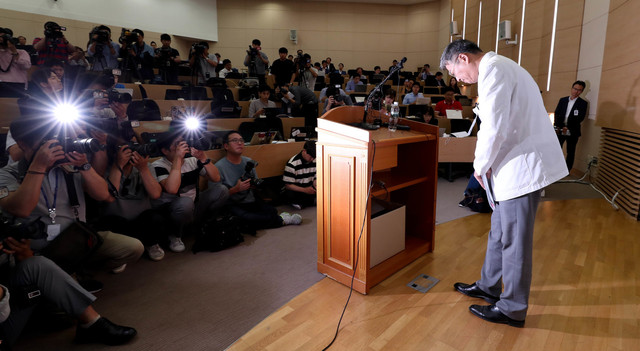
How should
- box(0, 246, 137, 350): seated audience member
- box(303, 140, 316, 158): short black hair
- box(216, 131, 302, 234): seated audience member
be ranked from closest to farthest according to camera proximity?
Answer: 1. box(0, 246, 137, 350): seated audience member
2. box(216, 131, 302, 234): seated audience member
3. box(303, 140, 316, 158): short black hair

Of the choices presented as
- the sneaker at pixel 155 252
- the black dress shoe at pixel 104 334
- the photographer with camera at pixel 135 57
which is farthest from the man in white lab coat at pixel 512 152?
the photographer with camera at pixel 135 57

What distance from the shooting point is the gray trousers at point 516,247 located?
62.9 inches

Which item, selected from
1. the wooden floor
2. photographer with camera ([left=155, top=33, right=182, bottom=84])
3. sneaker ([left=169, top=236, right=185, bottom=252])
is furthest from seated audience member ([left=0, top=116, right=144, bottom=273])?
photographer with camera ([left=155, top=33, right=182, bottom=84])

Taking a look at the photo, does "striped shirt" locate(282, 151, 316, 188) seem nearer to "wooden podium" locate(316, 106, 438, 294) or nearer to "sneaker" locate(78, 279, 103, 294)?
"wooden podium" locate(316, 106, 438, 294)

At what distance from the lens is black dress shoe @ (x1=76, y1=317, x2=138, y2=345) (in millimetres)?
1578

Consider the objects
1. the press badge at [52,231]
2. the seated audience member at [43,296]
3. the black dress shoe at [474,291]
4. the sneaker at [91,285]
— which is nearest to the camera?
the seated audience member at [43,296]

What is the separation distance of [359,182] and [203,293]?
42.3 inches

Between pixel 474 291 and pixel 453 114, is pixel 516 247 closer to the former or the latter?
pixel 474 291

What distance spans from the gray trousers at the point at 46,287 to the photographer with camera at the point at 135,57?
15.7 ft

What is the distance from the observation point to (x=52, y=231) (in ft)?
5.79

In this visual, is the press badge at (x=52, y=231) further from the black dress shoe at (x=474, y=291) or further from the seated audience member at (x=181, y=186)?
the black dress shoe at (x=474, y=291)

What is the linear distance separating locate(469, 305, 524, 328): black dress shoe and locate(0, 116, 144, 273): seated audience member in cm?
207

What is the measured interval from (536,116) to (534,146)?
0.44ft

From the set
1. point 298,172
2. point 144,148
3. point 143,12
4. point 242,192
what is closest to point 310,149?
point 298,172
